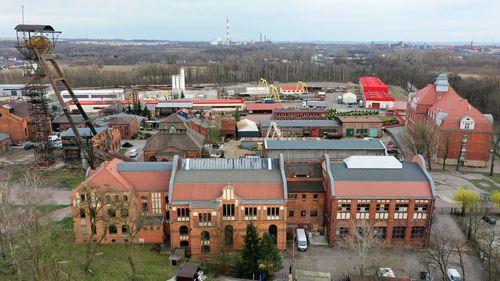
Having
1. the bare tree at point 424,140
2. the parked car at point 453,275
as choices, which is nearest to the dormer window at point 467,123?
the bare tree at point 424,140

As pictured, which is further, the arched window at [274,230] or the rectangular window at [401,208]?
the rectangular window at [401,208]

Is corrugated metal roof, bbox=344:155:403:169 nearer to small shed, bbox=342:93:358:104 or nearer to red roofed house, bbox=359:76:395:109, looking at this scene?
red roofed house, bbox=359:76:395:109

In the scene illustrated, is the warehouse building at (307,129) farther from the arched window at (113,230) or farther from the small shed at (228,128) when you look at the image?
the arched window at (113,230)

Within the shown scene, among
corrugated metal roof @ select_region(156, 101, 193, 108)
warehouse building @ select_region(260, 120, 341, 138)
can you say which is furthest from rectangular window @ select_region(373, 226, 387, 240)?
corrugated metal roof @ select_region(156, 101, 193, 108)

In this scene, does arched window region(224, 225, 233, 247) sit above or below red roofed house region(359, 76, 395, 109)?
below

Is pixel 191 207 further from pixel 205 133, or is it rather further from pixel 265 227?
pixel 205 133

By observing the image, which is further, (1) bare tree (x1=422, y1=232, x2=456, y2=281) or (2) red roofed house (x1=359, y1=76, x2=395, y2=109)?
(2) red roofed house (x1=359, y1=76, x2=395, y2=109)

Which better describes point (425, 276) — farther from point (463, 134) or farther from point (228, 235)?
point (463, 134)
